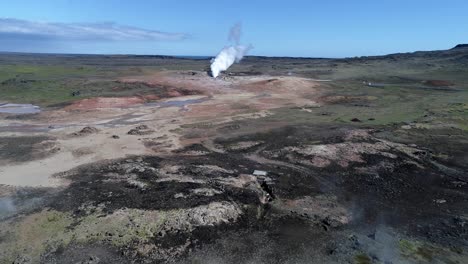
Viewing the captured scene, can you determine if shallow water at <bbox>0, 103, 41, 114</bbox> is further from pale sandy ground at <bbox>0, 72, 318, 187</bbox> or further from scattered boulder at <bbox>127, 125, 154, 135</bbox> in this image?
scattered boulder at <bbox>127, 125, 154, 135</bbox>

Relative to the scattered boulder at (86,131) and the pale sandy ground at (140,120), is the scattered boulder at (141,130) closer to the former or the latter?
the pale sandy ground at (140,120)

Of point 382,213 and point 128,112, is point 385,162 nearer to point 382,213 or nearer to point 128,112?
point 382,213

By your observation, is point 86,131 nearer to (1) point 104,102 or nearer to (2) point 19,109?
(1) point 104,102

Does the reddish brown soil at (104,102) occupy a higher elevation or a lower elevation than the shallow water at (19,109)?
higher

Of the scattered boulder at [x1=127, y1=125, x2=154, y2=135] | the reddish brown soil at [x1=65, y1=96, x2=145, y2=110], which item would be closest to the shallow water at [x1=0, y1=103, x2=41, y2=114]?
the reddish brown soil at [x1=65, y1=96, x2=145, y2=110]

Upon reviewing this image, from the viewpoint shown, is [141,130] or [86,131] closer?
[86,131]

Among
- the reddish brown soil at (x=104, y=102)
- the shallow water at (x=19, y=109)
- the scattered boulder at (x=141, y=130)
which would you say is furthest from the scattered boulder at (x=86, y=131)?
the shallow water at (x=19, y=109)

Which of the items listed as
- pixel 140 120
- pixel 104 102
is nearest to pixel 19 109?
pixel 104 102

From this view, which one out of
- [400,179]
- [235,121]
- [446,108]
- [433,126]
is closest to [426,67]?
[446,108]
